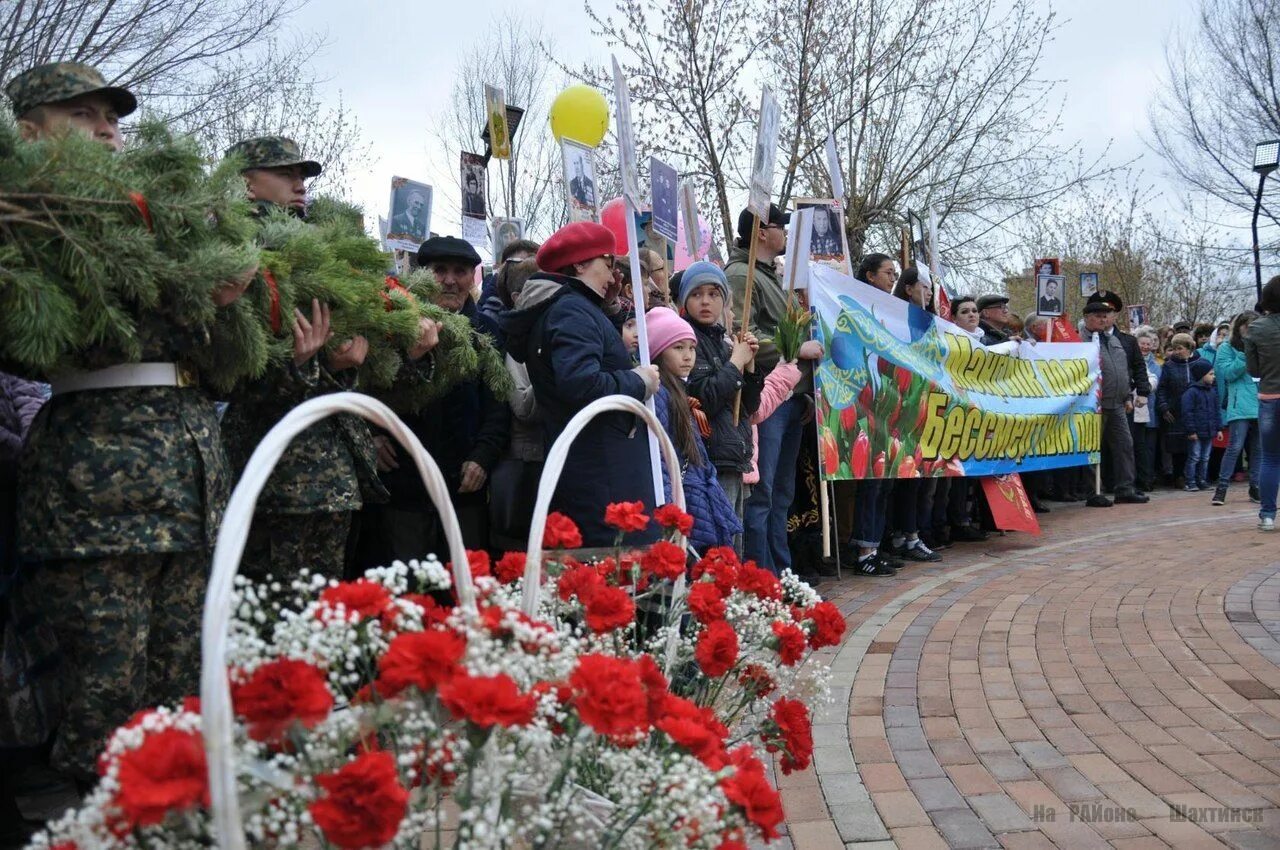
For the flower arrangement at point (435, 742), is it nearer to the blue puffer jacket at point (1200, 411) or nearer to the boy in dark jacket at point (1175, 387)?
the blue puffer jacket at point (1200, 411)

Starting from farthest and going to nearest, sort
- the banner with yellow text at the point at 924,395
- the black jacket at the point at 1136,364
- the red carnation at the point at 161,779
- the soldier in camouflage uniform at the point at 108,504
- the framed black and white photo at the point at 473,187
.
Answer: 1. the black jacket at the point at 1136,364
2. the framed black and white photo at the point at 473,187
3. the banner with yellow text at the point at 924,395
4. the soldier in camouflage uniform at the point at 108,504
5. the red carnation at the point at 161,779

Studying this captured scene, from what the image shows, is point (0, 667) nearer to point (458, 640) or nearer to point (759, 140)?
point (458, 640)

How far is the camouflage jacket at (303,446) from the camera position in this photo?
3299mm

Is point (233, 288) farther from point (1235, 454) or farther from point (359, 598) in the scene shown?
point (1235, 454)

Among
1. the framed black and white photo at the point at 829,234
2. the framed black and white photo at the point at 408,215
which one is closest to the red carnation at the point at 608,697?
the framed black and white photo at the point at 408,215

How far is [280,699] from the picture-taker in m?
1.30

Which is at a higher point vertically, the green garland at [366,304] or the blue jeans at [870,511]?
the green garland at [366,304]

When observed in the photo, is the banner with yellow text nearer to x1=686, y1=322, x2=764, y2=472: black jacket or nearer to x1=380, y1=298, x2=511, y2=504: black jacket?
x1=686, y1=322, x2=764, y2=472: black jacket

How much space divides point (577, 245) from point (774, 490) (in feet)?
9.72

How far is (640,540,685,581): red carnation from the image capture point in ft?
8.18

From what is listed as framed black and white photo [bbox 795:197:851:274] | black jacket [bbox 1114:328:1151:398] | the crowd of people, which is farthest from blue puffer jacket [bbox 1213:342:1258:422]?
the crowd of people

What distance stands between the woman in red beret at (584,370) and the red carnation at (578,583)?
163cm

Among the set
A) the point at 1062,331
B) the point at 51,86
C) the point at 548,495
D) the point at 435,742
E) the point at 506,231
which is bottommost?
the point at 435,742

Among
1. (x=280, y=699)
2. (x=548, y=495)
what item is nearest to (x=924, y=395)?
(x=548, y=495)
